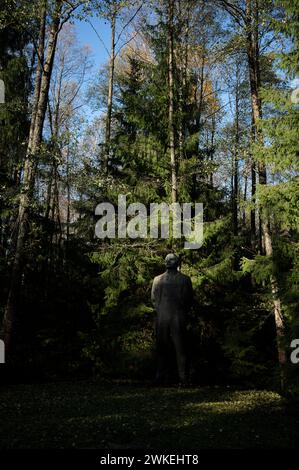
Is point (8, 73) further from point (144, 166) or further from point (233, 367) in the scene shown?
point (233, 367)

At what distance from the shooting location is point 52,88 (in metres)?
28.4

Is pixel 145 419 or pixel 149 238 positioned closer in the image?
pixel 145 419

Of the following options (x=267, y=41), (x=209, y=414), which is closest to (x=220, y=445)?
(x=209, y=414)

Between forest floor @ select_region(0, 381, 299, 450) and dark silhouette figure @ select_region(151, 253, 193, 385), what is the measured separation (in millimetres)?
971

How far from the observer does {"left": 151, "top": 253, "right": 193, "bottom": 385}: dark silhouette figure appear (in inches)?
401

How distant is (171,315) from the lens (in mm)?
10258

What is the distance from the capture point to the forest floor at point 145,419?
512cm

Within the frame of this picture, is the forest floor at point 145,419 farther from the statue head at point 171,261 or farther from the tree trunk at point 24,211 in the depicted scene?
the statue head at point 171,261

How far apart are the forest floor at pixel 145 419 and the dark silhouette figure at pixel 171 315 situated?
0.97 meters

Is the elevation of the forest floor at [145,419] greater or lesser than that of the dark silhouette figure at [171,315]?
lesser

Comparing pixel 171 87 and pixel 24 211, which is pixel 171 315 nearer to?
pixel 24 211

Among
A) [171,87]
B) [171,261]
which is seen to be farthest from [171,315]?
[171,87]

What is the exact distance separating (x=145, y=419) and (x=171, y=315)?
13.2ft

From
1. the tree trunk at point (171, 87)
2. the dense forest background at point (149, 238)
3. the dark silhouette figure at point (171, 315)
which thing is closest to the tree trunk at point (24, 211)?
the dense forest background at point (149, 238)
